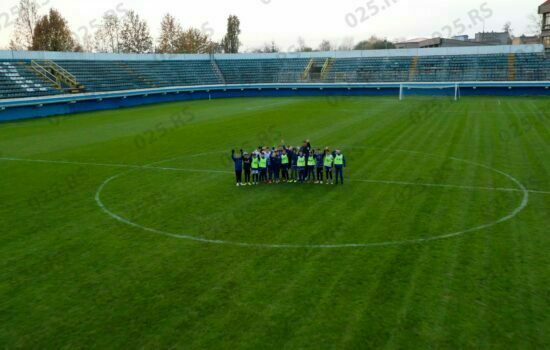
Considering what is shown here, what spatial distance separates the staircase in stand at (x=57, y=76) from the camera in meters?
50.0

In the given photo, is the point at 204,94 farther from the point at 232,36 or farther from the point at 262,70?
the point at 232,36

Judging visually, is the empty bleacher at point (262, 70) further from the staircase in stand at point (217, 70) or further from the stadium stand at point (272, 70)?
the staircase in stand at point (217, 70)

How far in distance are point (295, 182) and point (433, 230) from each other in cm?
706

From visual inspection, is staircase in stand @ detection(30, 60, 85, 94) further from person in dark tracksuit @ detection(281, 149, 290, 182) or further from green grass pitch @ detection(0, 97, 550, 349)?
person in dark tracksuit @ detection(281, 149, 290, 182)

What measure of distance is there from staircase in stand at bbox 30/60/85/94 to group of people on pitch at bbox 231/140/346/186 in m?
38.4

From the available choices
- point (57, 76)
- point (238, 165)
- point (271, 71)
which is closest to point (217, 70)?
point (271, 71)

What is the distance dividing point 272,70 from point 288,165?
58718mm

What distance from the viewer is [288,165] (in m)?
19.0

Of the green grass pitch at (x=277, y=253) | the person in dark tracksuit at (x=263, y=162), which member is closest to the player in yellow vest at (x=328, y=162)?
the green grass pitch at (x=277, y=253)

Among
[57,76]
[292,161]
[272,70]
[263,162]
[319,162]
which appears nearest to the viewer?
[319,162]

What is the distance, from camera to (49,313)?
910cm

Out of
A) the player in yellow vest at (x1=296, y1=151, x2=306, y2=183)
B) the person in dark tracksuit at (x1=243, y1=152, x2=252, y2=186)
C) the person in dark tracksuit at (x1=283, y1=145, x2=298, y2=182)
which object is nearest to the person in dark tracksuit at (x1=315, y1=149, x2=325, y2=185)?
the player in yellow vest at (x1=296, y1=151, x2=306, y2=183)

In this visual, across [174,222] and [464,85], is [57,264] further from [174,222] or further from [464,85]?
[464,85]

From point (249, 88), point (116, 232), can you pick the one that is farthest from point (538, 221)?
point (249, 88)
